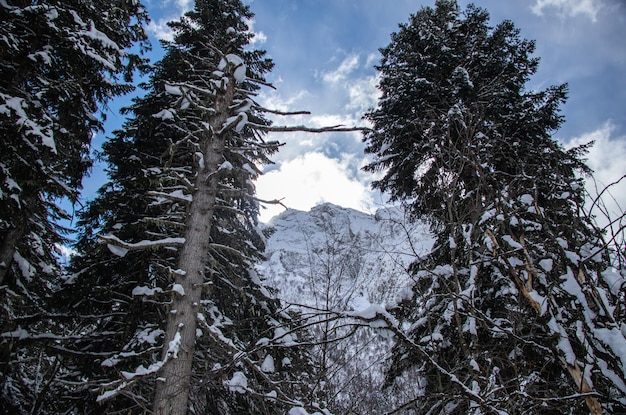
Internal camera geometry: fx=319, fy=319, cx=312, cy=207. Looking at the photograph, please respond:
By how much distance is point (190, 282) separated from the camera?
390 centimetres

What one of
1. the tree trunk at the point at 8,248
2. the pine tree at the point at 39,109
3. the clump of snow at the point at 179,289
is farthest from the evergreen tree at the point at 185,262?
the tree trunk at the point at 8,248

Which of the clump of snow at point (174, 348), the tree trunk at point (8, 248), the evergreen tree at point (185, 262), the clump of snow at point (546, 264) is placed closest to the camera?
the clump of snow at point (546, 264)

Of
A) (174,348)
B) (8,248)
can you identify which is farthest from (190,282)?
(8,248)

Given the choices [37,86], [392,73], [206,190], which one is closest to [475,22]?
[392,73]

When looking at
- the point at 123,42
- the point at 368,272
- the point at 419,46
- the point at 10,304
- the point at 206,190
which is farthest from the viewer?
the point at 419,46

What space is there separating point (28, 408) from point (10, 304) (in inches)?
109

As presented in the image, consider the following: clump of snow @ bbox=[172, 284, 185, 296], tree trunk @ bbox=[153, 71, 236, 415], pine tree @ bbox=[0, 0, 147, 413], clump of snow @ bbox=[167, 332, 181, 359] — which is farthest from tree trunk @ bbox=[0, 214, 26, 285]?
clump of snow @ bbox=[167, 332, 181, 359]

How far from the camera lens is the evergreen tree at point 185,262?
3.55m

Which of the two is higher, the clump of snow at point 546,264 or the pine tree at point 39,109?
the pine tree at point 39,109

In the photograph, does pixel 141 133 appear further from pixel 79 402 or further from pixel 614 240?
pixel 614 240

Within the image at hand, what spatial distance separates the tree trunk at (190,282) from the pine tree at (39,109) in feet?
12.2

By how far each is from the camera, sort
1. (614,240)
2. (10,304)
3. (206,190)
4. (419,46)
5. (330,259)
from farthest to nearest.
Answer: (419,46)
(10,304)
(330,259)
(206,190)
(614,240)

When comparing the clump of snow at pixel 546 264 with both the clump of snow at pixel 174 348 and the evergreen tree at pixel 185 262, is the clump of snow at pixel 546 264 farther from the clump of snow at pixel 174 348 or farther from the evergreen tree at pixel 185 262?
the clump of snow at pixel 174 348

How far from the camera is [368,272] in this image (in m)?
5.38
